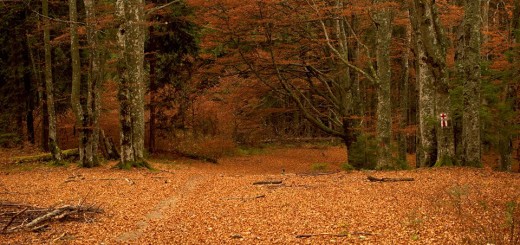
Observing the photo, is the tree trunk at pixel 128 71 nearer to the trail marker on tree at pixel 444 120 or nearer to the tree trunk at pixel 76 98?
the tree trunk at pixel 76 98

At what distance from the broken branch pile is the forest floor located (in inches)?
5.3

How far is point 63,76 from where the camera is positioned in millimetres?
23562

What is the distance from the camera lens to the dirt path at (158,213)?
7086 mm

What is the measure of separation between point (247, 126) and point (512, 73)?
16.0 metres

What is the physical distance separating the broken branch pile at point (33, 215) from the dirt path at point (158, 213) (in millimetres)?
909

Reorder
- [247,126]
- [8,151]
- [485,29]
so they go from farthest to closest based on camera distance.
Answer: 1. [247,126]
2. [8,151]
3. [485,29]

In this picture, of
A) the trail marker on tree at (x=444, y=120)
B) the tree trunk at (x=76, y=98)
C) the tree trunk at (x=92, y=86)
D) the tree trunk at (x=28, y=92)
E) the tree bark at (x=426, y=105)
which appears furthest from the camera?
the tree trunk at (x=28, y=92)

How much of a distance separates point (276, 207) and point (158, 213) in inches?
83.8

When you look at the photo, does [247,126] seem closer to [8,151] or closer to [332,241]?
[8,151]

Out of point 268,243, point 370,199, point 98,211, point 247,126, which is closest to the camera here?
point 268,243

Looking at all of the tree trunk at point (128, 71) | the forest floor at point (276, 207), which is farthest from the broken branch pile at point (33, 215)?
the tree trunk at point (128, 71)

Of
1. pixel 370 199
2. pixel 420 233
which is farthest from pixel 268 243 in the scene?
pixel 370 199

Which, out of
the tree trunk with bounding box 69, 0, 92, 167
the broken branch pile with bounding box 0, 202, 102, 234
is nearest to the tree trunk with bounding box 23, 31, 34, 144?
the tree trunk with bounding box 69, 0, 92, 167

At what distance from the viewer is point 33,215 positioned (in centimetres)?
761
